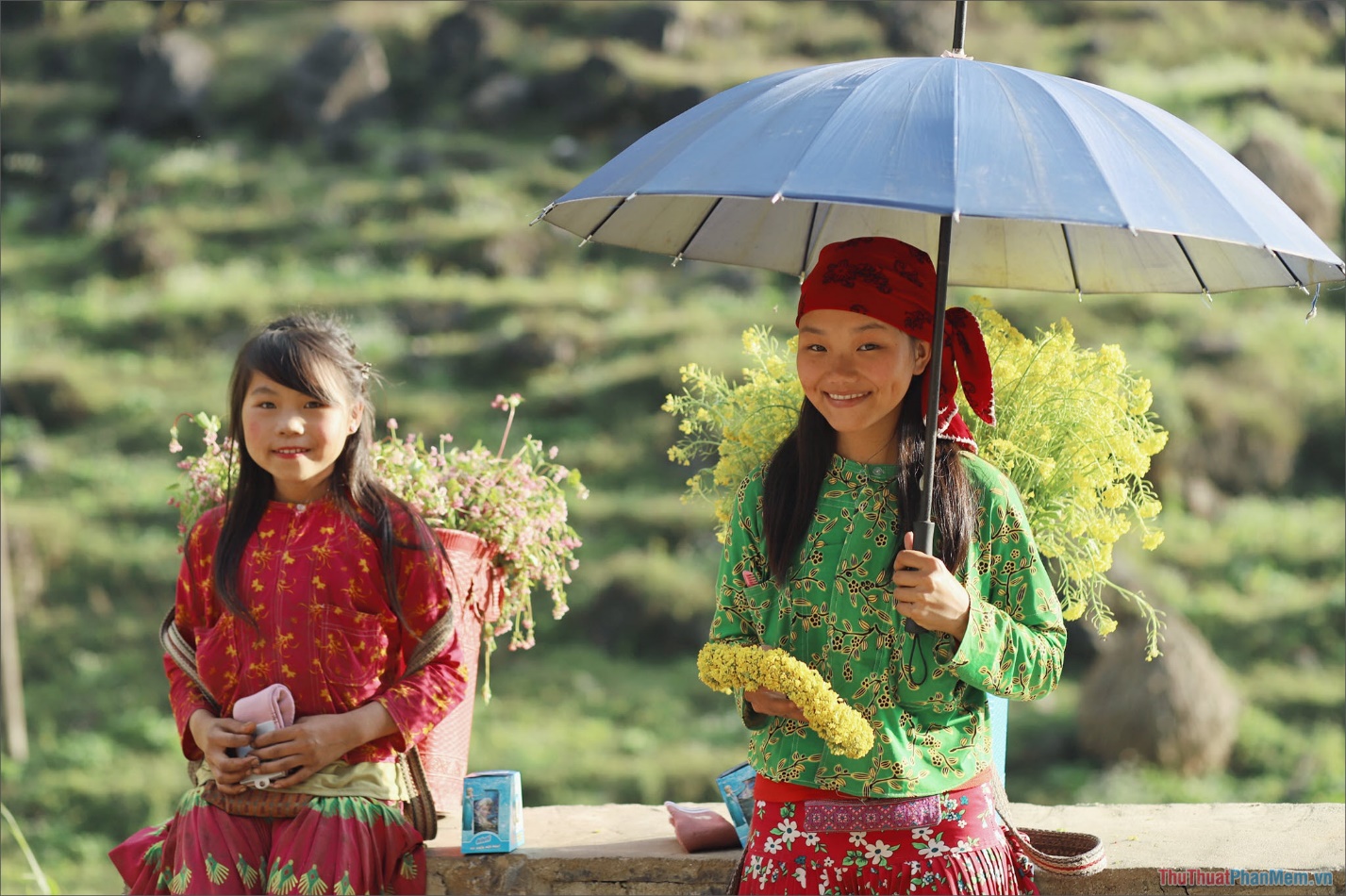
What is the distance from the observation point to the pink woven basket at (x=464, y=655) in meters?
3.00

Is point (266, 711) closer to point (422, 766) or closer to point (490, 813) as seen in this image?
point (422, 766)

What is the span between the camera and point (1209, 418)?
1057cm

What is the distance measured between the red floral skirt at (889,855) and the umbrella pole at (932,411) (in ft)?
1.52

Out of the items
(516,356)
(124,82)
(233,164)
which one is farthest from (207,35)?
(516,356)

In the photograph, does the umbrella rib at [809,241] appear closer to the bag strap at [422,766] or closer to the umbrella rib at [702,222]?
the umbrella rib at [702,222]

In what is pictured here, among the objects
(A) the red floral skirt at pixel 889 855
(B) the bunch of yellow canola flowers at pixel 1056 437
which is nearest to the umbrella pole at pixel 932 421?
(A) the red floral skirt at pixel 889 855

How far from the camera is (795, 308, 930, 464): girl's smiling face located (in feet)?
7.88

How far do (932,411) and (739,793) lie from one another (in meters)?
1.05

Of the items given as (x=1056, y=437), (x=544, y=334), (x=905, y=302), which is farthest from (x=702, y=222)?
(x=544, y=334)

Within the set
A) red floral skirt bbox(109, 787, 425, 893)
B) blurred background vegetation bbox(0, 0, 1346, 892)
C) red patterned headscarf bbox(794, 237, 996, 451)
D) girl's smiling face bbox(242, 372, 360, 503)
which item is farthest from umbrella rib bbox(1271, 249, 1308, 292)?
blurred background vegetation bbox(0, 0, 1346, 892)

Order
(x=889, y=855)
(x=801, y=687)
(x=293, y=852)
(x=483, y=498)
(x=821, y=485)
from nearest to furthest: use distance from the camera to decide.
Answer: (x=801, y=687) → (x=889, y=855) → (x=821, y=485) → (x=293, y=852) → (x=483, y=498)

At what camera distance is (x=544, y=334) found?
11.5 m

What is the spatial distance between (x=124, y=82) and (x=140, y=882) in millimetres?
16152

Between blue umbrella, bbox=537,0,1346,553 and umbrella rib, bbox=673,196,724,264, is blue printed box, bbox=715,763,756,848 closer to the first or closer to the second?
blue umbrella, bbox=537,0,1346,553
